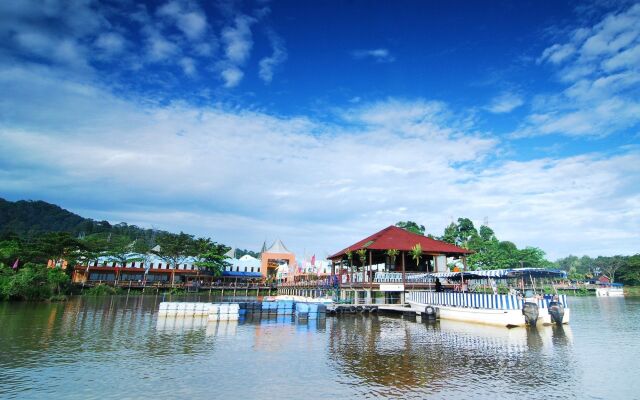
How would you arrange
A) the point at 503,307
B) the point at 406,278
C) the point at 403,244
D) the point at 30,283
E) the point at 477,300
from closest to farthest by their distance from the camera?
the point at 503,307, the point at 477,300, the point at 406,278, the point at 403,244, the point at 30,283

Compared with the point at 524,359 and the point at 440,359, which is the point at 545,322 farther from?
the point at 440,359

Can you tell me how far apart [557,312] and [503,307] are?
12.1ft

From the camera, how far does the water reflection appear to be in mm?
12422

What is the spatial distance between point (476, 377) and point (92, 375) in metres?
13.1

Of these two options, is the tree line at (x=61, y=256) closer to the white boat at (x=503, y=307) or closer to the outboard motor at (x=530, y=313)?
the white boat at (x=503, y=307)

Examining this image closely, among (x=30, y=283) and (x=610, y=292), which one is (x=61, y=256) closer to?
(x=30, y=283)

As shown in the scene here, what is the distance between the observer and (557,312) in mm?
25875

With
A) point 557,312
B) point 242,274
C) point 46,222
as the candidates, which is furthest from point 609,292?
point 46,222

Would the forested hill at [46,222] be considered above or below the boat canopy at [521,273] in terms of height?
above

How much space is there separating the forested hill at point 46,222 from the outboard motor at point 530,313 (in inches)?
6359

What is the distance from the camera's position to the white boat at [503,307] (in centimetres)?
2532

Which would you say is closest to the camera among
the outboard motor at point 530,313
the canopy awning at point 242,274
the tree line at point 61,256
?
the outboard motor at point 530,313

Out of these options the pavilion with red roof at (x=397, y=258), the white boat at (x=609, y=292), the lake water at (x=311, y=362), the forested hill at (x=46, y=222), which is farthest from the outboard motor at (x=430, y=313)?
the forested hill at (x=46, y=222)

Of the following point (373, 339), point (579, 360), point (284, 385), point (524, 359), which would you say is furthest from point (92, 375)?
point (579, 360)
